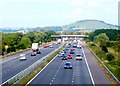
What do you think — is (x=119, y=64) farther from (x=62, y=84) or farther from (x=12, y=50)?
(x=12, y=50)

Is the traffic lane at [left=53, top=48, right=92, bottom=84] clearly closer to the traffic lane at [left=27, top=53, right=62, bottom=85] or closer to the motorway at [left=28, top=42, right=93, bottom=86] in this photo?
the motorway at [left=28, top=42, right=93, bottom=86]

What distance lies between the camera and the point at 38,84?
38.6m

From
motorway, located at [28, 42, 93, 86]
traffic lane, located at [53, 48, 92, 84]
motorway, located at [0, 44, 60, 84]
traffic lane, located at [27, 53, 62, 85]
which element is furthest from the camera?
motorway, located at [0, 44, 60, 84]

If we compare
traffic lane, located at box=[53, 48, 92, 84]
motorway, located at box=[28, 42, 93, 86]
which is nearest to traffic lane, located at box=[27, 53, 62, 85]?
motorway, located at box=[28, 42, 93, 86]

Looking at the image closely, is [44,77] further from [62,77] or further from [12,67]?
[12,67]

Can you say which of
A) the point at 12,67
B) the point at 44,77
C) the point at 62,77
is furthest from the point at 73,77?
the point at 12,67

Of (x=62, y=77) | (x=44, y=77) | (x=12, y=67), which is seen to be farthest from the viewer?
(x=12, y=67)

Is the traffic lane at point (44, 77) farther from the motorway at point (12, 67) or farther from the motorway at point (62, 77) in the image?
the motorway at point (12, 67)

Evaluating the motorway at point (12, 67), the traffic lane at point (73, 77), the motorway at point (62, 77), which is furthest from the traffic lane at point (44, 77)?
the motorway at point (12, 67)

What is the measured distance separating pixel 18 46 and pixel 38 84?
89.7 metres

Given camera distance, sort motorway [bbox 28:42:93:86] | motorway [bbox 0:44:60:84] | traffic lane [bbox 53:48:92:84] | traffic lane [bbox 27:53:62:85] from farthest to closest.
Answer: motorway [bbox 0:44:60:84] < traffic lane [bbox 53:48:92:84] < motorway [bbox 28:42:93:86] < traffic lane [bbox 27:53:62:85]

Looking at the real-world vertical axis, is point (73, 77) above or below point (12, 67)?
above

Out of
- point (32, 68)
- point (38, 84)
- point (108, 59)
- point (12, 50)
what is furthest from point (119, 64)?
point (12, 50)

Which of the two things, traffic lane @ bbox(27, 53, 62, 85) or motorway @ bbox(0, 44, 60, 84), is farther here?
motorway @ bbox(0, 44, 60, 84)
